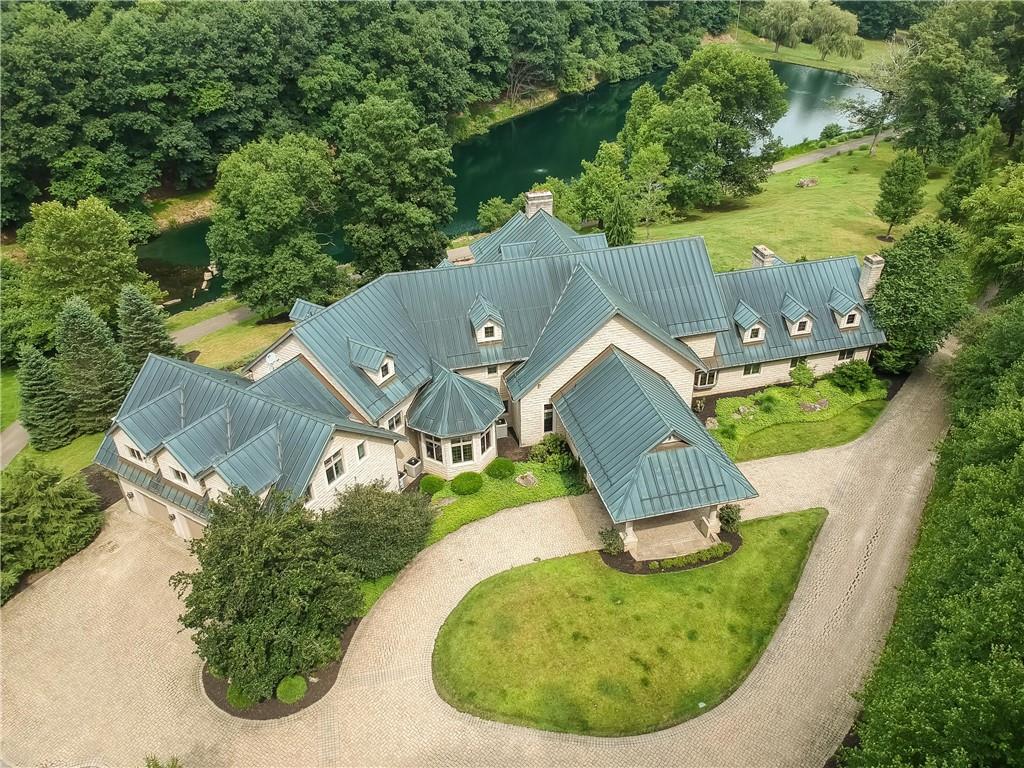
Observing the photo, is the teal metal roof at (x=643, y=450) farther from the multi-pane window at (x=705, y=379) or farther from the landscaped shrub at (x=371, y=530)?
the landscaped shrub at (x=371, y=530)

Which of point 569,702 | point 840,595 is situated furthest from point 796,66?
point 569,702

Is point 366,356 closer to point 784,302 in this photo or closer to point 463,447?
point 463,447

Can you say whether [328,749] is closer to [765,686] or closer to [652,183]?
[765,686]

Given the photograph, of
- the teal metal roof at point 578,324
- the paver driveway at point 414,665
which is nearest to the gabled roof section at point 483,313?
the teal metal roof at point 578,324

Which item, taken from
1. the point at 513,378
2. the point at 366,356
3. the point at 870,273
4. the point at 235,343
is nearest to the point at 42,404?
the point at 235,343

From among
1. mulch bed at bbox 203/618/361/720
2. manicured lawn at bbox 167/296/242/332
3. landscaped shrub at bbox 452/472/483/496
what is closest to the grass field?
manicured lawn at bbox 167/296/242/332

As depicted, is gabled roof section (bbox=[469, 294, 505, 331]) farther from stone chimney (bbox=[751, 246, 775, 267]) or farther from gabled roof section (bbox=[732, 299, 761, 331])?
stone chimney (bbox=[751, 246, 775, 267])
